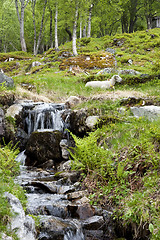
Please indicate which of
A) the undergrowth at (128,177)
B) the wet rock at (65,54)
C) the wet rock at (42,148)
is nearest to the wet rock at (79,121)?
the wet rock at (42,148)

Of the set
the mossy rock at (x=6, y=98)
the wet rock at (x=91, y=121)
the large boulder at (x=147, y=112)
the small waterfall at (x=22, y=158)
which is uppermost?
the mossy rock at (x=6, y=98)

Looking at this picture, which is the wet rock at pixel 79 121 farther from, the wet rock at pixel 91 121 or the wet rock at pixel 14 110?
the wet rock at pixel 14 110

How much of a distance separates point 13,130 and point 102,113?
3462 mm

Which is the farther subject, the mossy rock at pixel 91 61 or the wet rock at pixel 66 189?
the mossy rock at pixel 91 61

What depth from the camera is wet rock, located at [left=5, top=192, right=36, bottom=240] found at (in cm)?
253

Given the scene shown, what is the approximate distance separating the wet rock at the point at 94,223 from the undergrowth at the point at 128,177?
291 millimetres

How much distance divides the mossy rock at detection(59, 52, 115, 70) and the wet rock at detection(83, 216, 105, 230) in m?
14.5

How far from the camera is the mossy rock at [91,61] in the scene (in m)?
16.7

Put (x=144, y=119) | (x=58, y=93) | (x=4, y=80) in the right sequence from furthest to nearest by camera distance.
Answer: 1. (x=58, y=93)
2. (x=4, y=80)
3. (x=144, y=119)

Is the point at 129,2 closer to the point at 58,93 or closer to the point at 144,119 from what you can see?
the point at 58,93

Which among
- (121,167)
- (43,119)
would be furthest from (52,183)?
(43,119)

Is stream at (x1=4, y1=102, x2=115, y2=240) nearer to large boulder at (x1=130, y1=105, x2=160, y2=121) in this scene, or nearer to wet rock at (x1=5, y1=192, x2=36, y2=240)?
wet rock at (x1=5, y1=192, x2=36, y2=240)

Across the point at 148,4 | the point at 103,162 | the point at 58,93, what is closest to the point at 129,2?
the point at 148,4

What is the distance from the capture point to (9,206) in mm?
2748
